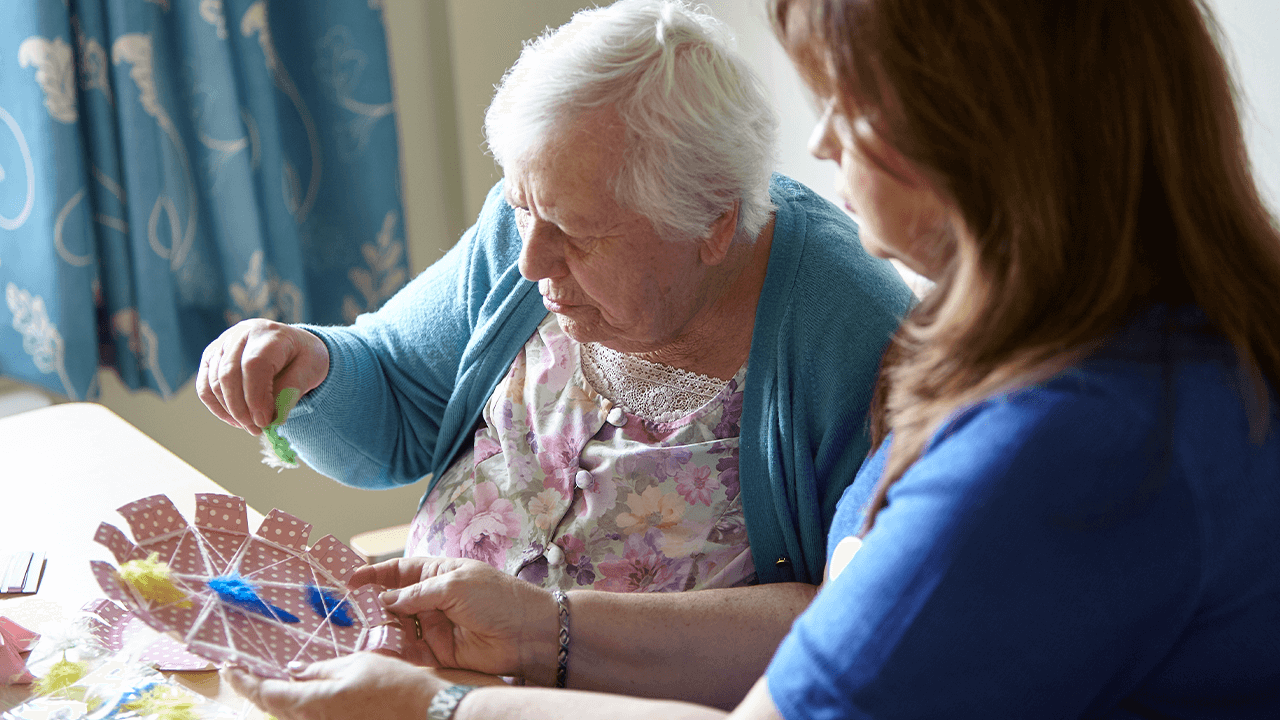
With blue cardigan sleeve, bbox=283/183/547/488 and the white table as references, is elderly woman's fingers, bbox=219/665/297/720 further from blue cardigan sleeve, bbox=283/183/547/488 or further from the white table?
blue cardigan sleeve, bbox=283/183/547/488

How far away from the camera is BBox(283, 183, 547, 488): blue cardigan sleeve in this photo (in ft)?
4.49

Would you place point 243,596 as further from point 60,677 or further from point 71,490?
point 71,490

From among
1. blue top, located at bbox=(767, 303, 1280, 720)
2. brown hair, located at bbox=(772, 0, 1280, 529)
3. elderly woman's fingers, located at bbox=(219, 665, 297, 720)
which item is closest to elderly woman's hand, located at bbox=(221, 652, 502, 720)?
elderly woman's fingers, located at bbox=(219, 665, 297, 720)

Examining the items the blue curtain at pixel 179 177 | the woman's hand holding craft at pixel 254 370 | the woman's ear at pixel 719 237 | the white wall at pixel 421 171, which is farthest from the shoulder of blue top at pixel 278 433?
the white wall at pixel 421 171

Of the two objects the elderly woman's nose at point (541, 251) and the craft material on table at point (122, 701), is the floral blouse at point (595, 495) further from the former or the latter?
the craft material on table at point (122, 701)

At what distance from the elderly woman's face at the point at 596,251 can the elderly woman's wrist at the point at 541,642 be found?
0.35 meters

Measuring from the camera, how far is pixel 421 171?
8.34 ft

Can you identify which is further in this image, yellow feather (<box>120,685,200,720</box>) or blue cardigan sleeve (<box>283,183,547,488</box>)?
blue cardigan sleeve (<box>283,183,547,488</box>)

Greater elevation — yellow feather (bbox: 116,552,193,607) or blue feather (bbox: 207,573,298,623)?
yellow feather (bbox: 116,552,193,607)

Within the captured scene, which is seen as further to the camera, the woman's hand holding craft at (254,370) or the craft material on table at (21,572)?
the woman's hand holding craft at (254,370)

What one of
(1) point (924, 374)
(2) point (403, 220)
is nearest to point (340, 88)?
(2) point (403, 220)

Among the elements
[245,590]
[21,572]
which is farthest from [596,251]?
[21,572]

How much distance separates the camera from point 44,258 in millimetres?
1952

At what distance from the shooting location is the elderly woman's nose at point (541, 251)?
1176mm
